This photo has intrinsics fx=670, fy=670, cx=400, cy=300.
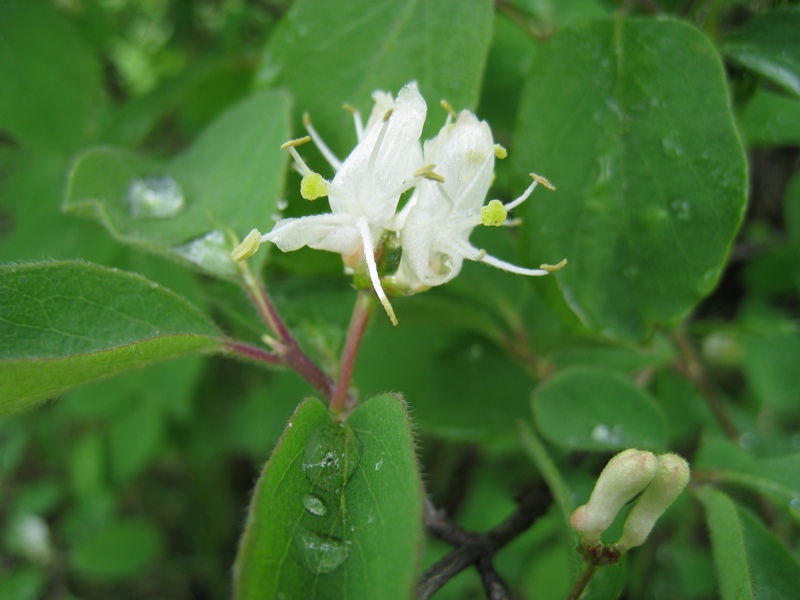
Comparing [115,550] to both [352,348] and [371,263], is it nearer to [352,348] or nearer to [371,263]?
[352,348]

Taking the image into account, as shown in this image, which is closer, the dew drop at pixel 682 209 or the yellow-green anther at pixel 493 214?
the yellow-green anther at pixel 493 214

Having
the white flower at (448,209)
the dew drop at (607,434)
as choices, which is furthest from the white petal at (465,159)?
the dew drop at (607,434)

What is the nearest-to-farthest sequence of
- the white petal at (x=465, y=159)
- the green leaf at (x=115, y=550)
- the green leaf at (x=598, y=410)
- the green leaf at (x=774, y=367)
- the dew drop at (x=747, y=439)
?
the white petal at (x=465, y=159) → the green leaf at (x=598, y=410) → the dew drop at (x=747, y=439) → the green leaf at (x=774, y=367) → the green leaf at (x=115, y=550)

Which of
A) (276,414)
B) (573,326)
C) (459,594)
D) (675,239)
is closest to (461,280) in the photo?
(573,326)

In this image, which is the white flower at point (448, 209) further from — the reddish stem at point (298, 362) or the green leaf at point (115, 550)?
the green leaf at point (115, 550)

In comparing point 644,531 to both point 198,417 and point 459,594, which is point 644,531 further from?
point 198,417

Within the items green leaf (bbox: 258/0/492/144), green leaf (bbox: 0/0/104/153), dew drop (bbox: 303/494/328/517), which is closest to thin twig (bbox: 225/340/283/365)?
dew drop (bbox: 303/494/328/517)
